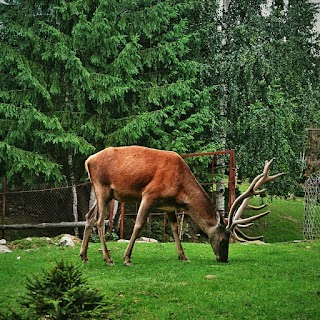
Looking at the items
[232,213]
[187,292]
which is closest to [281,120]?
[232,213]

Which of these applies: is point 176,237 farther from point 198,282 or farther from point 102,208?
point 198,282

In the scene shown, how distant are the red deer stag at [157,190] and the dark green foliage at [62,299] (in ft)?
10.1

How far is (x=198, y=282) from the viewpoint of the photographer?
25.8 feet

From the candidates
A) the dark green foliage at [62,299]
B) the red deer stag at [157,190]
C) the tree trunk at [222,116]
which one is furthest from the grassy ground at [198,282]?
the tree trunk at [222,116]

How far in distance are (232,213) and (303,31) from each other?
50.1ft

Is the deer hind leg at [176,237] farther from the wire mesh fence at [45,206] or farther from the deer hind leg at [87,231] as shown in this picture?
the wire mesh fence at [45,206]

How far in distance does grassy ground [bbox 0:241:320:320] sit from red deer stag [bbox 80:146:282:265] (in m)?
0.48

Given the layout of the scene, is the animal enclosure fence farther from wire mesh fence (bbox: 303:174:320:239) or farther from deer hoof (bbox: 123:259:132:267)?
deer hoof (bbox: 123:259:132:267)

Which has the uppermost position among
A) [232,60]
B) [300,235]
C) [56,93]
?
[232,60]

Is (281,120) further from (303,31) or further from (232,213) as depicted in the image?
(232,213)

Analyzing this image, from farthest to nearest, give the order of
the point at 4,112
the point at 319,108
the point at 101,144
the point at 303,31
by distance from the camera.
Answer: the point at 303,31 < the point at 319,108 < the point at 101,144 < the point at 4,112

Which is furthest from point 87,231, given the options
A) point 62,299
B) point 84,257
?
point 62,299

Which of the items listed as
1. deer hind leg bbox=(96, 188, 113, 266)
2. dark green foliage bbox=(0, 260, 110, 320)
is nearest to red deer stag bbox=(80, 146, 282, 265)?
deer hind leg bbox=(96, 188, 113, 266)

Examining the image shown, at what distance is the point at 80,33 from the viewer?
1750 centimetres
